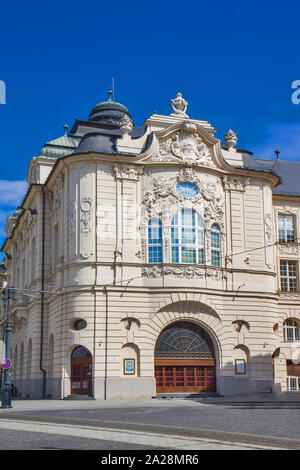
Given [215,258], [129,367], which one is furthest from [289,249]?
[129,367]

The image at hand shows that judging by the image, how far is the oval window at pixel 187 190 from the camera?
40.5m

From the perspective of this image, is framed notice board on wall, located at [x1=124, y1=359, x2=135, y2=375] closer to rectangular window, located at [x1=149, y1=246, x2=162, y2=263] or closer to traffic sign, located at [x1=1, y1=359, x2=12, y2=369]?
rectangular window, located at [x1=149, y1=246, x2=162, y2=263]

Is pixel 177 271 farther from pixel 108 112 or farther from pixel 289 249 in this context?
pixel 108 112

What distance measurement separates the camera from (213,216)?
134ft

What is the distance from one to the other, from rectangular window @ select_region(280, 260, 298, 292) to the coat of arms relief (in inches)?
421

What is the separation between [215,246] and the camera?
134 ft

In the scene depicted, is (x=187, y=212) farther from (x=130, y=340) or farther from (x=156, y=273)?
(x=130, y=340)

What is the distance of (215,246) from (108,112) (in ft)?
61.6

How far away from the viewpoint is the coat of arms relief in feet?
134

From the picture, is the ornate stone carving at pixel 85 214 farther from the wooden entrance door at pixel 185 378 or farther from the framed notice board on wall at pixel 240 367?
the framed notice board on wall at pixel 240 367

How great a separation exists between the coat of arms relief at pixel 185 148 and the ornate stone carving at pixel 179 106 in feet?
7.99

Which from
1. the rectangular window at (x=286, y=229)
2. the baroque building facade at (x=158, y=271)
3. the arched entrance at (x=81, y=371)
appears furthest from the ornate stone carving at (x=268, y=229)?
the arched entrance at (x=81, y=371)

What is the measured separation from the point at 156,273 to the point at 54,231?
9.36 meters
